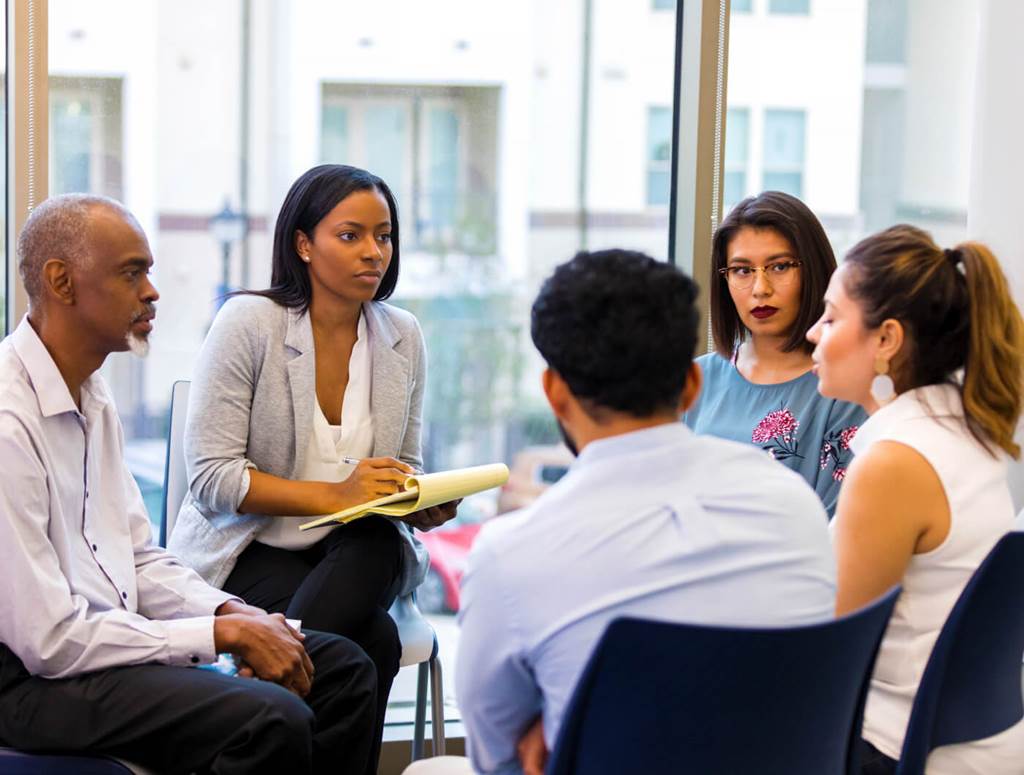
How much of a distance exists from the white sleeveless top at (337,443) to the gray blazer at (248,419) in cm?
2

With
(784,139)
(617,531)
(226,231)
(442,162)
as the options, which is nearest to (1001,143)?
(784,139)

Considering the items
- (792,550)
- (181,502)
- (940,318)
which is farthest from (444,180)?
(792,550)

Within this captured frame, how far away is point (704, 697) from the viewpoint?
1.10m

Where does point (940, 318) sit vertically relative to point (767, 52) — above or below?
below

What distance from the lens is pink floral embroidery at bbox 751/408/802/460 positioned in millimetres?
2352

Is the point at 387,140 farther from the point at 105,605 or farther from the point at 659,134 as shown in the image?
the point at 105,605

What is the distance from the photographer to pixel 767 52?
3.22 m

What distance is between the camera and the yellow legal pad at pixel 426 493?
2123mm

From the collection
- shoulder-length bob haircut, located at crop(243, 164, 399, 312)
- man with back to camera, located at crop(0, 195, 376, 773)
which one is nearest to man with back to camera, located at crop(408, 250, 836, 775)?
man with back to camera, located at crop(0, 195, 376, 773)

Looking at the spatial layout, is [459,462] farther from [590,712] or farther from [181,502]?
[590,712]

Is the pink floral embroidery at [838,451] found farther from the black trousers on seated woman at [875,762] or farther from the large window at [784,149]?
the large window at [784,149]

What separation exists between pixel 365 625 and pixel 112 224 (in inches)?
37.0

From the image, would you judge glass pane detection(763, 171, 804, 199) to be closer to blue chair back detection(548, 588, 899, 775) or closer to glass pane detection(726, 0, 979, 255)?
glass pane detection(726, 0, 979, 255)

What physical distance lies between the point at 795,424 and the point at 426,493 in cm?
80
